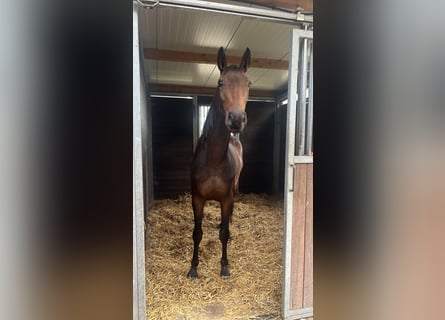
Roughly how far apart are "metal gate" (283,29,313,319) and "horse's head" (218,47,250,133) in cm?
32

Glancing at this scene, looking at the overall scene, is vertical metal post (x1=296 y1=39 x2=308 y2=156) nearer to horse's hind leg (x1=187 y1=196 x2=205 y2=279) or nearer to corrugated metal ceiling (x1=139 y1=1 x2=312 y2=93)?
corrugated metal ceiling (x1=139 y1=1 x2=312 y2=93)

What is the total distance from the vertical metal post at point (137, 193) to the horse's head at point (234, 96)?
2.17ft

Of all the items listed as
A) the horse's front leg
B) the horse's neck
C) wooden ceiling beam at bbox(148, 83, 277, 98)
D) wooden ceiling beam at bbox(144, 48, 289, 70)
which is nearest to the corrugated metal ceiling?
wooden ceiling beam at bbox(144, 48, 289, 70)

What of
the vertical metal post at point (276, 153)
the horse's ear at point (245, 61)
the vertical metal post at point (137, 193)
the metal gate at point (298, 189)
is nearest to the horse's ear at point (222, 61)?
the horse's ear at point (245, 61)

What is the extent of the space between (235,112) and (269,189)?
12.4 feet

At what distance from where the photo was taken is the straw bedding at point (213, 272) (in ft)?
5.26

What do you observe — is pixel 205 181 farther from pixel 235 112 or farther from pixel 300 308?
pixel 300 308

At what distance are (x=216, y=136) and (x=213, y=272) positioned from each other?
1.10 metres

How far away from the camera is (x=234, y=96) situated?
1.68m

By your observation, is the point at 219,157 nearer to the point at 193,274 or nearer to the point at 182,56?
the point at 193,274

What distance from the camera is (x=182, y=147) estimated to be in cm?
477

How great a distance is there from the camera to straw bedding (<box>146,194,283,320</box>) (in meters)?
1.60

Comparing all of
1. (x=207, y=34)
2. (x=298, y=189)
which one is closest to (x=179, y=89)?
(x=207, y=34)
